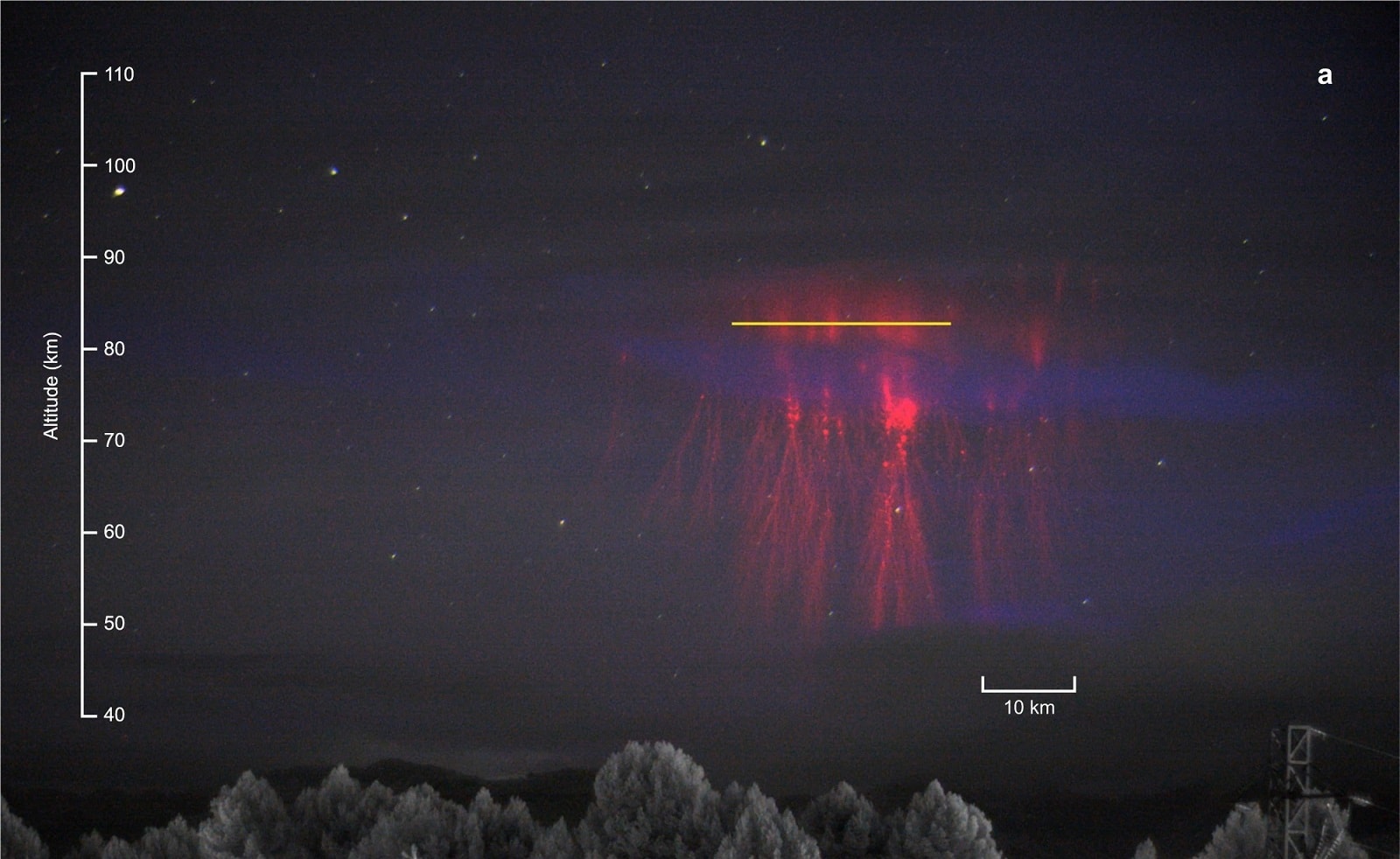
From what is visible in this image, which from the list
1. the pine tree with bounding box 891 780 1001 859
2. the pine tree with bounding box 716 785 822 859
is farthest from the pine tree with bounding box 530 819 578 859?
the pine tree with bounding box 891 780 1001 859

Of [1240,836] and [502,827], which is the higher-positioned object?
[502,827]

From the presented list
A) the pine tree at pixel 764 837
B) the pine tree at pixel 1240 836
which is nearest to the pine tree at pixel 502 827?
the pine tree at pixel 764 837

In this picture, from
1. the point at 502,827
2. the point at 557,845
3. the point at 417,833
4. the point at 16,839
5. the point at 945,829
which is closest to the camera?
the point at 945,829

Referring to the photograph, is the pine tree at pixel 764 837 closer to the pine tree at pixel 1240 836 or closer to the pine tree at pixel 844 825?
the pine tree at pixel 844 825

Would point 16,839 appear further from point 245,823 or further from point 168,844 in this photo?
point 245,823

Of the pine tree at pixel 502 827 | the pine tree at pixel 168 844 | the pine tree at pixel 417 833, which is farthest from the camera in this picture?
the pine tree at pixel 168 844

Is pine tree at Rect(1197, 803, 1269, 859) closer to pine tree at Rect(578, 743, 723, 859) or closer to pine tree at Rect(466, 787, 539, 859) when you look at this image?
pine tree at Rect(578, 743, 723, 859)

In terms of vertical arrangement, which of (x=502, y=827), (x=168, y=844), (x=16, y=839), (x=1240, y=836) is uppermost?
(x=16, y=839)

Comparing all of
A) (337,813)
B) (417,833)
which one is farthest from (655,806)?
(337,813)

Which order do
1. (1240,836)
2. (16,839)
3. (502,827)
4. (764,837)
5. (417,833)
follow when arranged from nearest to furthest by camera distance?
(764,837)
(16,839)
(417,833)
(502,827)
(1240,836)

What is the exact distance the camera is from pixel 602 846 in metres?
26.6

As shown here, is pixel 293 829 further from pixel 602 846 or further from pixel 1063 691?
pixel 1063 691

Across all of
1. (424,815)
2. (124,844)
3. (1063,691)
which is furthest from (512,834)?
(1063,691)

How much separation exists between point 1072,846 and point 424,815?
1251cm
